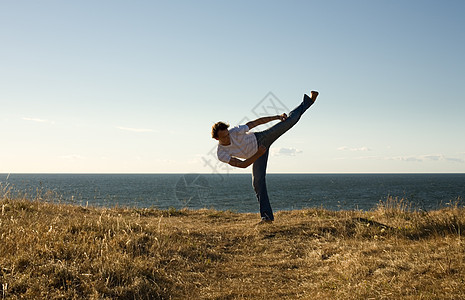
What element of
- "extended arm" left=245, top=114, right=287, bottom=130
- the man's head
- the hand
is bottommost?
the hand

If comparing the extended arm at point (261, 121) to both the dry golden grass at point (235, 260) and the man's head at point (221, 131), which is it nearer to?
the man's head at point (221, 131)

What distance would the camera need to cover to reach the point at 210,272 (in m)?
5.81

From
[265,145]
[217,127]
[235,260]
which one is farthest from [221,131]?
[235,260]

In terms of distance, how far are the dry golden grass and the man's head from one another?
2071 mm

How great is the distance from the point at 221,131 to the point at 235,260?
2.41 meters

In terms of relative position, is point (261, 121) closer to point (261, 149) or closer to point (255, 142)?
point (255, 142)

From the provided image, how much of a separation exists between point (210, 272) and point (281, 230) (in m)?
2.70

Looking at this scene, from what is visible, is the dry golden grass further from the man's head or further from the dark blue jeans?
the man's head

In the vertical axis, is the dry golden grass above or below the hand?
below

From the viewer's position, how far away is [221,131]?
23.4 feet

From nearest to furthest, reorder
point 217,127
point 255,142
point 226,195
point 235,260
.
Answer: point 235,260 → point 217,127 → point 255,142 → point 226,195

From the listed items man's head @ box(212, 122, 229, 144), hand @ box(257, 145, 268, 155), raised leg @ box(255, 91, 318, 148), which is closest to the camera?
man's head @ box(212, 122, 229, 144)

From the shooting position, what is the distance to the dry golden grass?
4.48 meters

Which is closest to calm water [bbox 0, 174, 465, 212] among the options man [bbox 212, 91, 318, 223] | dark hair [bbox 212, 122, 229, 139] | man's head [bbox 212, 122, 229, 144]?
man [bbox 212, 91, 318, 223]
